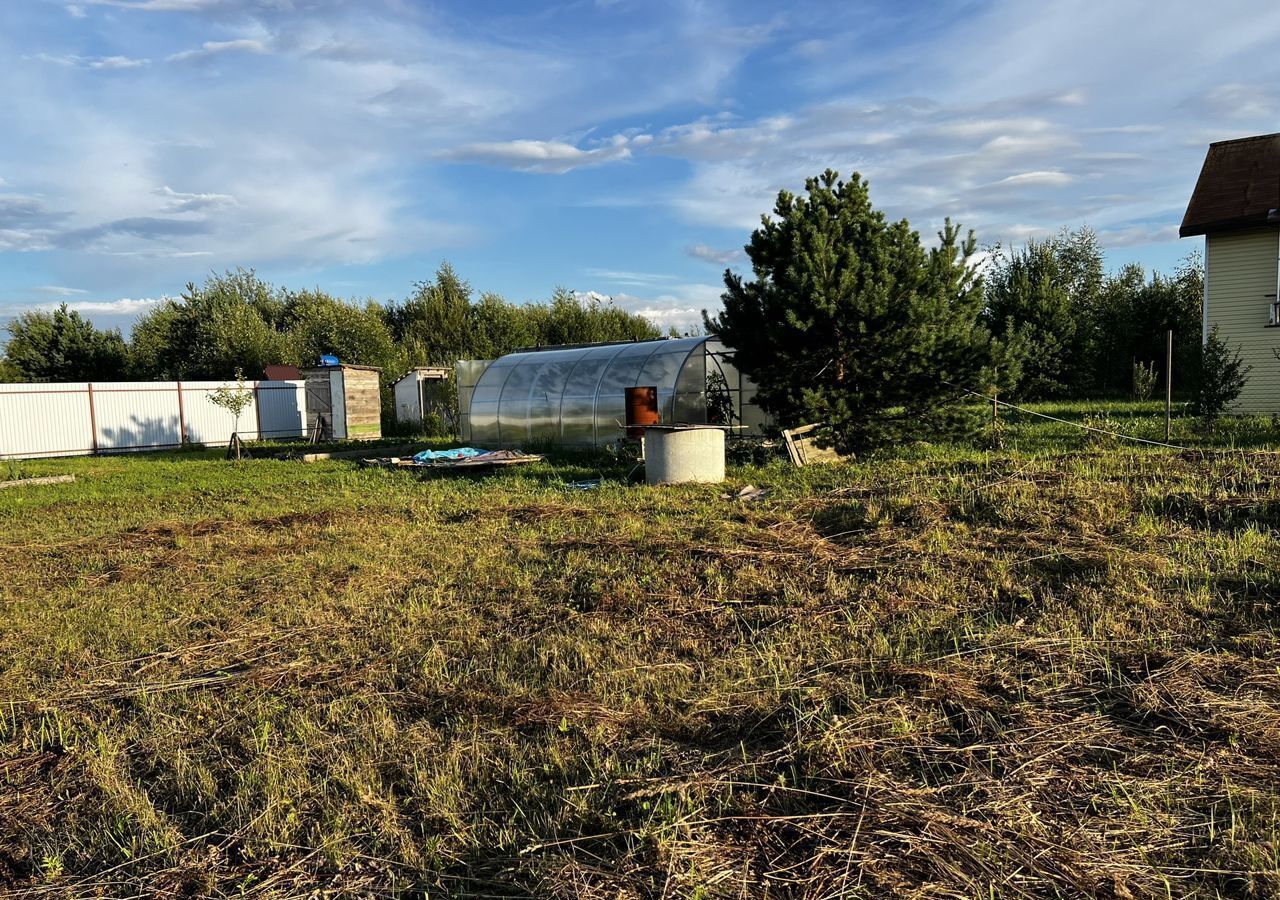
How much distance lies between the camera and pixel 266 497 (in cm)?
1360

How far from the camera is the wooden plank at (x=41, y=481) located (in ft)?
54.0

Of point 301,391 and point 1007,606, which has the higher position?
point 301,391

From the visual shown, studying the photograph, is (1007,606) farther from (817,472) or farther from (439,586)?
(817,472)

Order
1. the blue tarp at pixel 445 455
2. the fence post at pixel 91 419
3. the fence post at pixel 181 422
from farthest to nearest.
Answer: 1. the fence post at pixel 181 422
2. the fence post at pixel 91 419
3. the blue tarp at pixel 445 455

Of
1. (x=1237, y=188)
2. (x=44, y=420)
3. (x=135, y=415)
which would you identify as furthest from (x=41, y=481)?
(x=1237, y=188)

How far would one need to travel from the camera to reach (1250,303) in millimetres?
18797

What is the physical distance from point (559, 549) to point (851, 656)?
3919mm

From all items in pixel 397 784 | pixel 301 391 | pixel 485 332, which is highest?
pixel 485 332

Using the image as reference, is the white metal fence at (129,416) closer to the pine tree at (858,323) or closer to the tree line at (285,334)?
the tree line at (285,334)

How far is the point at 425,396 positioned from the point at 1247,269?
2424 centimetres

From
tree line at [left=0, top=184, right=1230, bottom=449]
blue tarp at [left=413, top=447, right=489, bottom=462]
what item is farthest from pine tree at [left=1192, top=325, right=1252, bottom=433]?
blue tarp at [left=413, top=447, right=489, bottom=462]

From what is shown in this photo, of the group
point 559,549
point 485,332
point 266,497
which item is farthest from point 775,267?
point 485,332

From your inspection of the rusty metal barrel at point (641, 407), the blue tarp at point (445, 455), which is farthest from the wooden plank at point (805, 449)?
the blue tarp at point (445, 455)

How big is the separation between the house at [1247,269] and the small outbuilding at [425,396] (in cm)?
2215
